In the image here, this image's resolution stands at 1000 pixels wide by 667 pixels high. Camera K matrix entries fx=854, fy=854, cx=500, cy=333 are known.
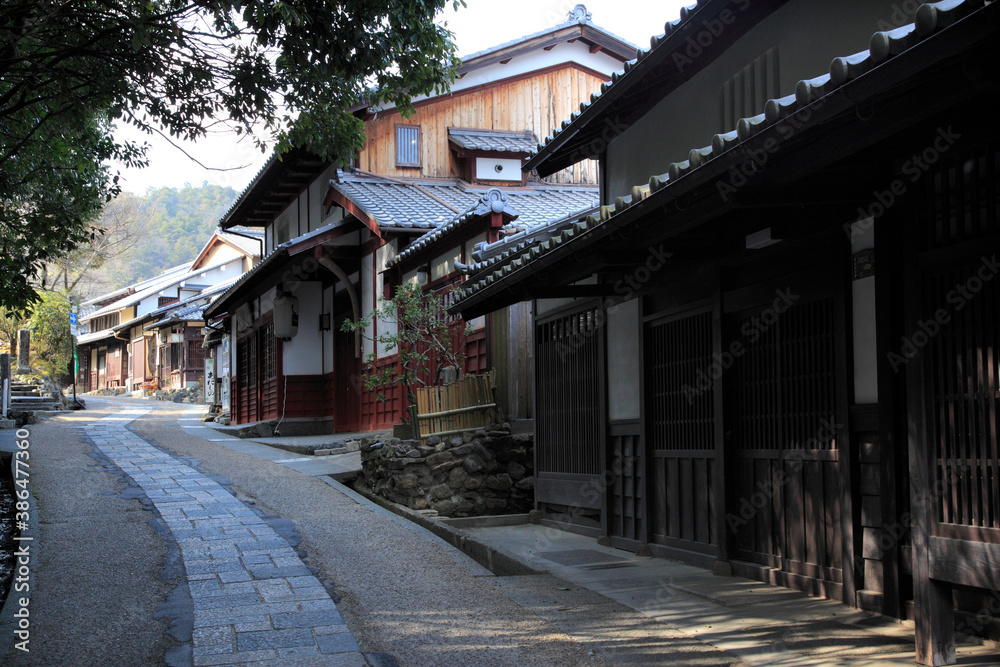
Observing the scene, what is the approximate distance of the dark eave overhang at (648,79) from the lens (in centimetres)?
738

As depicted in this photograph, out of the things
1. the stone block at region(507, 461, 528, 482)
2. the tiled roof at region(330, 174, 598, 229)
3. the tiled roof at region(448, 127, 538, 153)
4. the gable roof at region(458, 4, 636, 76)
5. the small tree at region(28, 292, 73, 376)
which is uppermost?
the gable roof at region(458, 4, 636, 76)

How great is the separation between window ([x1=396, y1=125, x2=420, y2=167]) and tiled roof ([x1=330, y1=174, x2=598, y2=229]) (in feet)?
1.86

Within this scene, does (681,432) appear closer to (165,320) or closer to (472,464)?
(472,464)

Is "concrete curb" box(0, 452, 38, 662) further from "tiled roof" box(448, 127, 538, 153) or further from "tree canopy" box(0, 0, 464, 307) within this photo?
"tiled roof" box(448, 127, 538, 153)

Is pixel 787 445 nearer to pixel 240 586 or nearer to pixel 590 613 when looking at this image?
pixel 590 613

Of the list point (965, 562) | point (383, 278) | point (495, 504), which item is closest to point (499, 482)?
point (495, 504)

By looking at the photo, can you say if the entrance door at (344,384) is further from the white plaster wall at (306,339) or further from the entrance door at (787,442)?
the entrance door at (787,442)

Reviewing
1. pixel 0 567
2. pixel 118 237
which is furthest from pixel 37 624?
pixel 118 237

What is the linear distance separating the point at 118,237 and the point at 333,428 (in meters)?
28.7

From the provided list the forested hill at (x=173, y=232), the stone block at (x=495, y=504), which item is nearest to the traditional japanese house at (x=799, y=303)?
the stone block at (x=495, y=504)

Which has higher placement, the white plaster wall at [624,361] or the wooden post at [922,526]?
the white plaster wall at [624,361]

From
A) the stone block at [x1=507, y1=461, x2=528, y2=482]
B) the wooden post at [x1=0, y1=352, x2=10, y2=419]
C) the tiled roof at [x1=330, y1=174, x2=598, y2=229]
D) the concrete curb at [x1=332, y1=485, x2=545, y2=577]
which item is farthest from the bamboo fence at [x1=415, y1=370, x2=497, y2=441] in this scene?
the wooden post at [x1=0, y1=352, x2=10, y2=419]

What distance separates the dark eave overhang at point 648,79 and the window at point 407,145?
8.79 meters

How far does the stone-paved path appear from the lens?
214 inches
